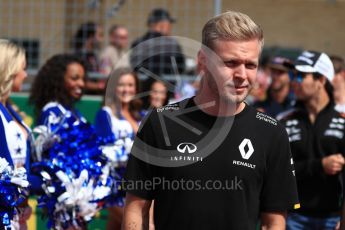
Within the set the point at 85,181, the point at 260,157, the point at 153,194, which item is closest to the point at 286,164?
the point at 260,157

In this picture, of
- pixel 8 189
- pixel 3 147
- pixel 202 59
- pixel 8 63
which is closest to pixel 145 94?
pixel 8 63

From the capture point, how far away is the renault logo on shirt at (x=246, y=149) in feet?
10.8

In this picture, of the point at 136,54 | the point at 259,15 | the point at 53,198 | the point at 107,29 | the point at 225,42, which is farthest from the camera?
the point at 259,15

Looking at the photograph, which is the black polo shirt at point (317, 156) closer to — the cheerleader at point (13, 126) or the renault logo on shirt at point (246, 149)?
the cheerleader at point (13, 126)

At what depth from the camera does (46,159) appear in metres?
5.22

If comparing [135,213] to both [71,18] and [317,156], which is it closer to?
[317,156]

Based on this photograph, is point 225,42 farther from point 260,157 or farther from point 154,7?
point 154,7

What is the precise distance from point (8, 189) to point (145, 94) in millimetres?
3345

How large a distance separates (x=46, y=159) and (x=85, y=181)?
336 millimetres

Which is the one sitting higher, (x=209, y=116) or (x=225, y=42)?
(x=225, y=42)

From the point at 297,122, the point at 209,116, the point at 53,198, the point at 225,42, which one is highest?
the point at 225,42

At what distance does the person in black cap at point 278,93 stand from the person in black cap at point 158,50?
4.04 feet

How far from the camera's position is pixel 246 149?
330 centimetres

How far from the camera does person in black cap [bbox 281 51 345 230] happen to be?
588 cm
